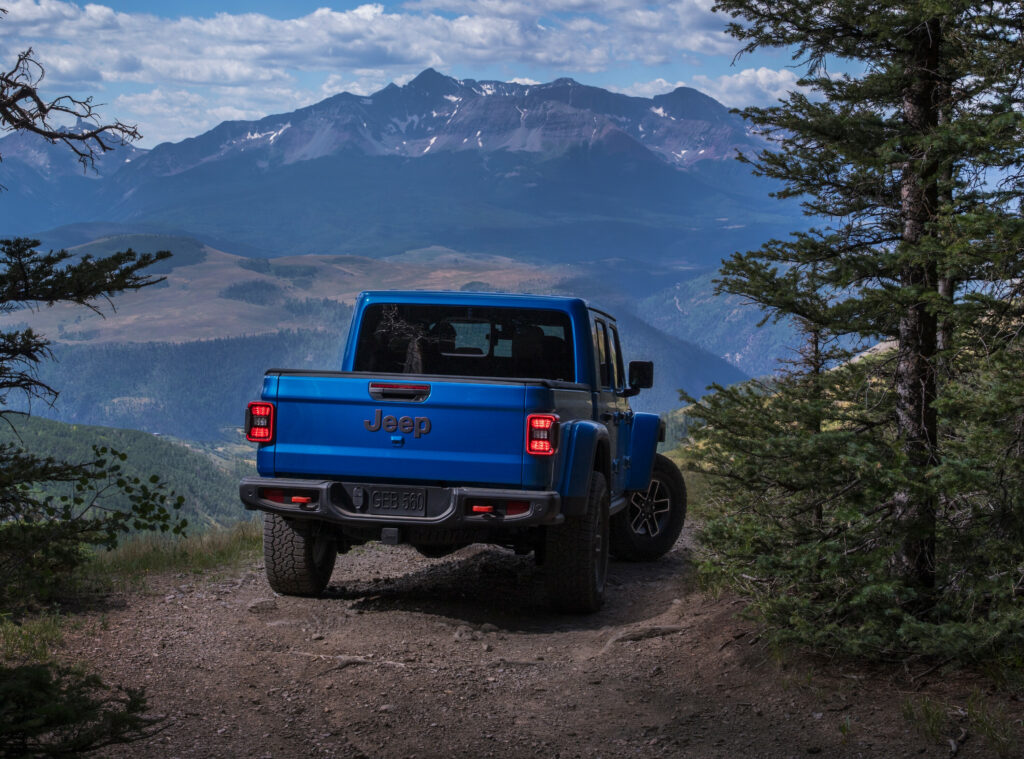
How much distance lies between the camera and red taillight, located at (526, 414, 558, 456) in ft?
21.2

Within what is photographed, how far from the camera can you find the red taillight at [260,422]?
6.84 meters

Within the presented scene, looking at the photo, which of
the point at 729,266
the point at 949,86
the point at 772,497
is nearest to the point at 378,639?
the point at 772,497

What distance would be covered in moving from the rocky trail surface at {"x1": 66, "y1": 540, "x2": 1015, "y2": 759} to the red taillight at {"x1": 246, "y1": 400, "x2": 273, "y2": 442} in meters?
1.27

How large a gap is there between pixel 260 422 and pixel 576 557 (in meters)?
2.34

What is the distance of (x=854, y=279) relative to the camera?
565cm

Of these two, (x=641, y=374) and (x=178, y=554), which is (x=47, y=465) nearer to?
(x=178, y=554)

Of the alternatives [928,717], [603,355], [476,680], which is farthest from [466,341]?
[928,717]

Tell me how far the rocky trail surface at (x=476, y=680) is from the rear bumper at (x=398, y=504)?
76 centimetres

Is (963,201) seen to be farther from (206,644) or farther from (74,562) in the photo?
(74,562)

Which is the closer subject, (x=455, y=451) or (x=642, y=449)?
(x=455, y=451)

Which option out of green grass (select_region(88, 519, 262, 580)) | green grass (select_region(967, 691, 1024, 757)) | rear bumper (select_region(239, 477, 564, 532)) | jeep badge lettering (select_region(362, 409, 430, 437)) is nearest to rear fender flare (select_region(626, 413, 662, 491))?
rear bumper (select_region(239, 477, 564, 532))

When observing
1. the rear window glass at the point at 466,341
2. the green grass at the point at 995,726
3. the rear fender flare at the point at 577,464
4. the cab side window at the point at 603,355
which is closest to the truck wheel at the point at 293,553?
the rear window glass at the point at 466,341

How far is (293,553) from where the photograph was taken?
7.53 metres

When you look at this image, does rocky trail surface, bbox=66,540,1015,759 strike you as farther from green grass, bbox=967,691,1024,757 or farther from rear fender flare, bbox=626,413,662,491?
rear fender flare, bbox=626,413,662,491
